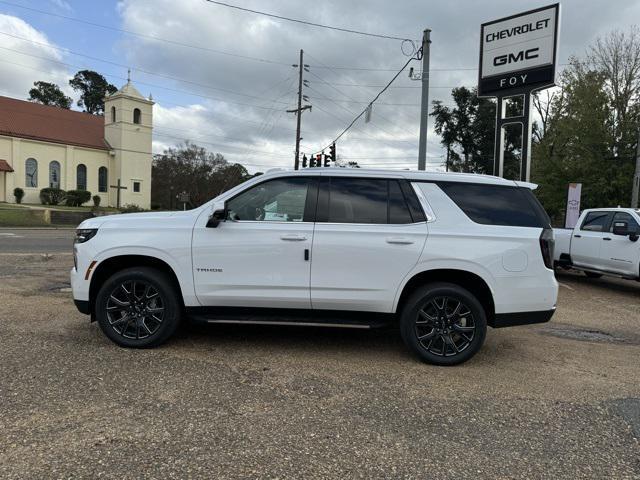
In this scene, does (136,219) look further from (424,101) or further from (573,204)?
(573,204)

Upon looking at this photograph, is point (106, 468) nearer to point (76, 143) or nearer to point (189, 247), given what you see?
point (189, 247)

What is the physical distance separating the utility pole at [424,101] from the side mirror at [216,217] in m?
12.0

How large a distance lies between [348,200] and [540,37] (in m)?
10.2

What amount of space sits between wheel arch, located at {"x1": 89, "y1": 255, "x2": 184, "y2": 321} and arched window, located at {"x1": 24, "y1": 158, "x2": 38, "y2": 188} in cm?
5548

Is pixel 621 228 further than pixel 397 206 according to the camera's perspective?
Yes

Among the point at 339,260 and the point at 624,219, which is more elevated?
the point at 624,219

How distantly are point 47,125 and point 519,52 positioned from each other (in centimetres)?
5560

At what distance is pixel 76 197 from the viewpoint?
54094mm

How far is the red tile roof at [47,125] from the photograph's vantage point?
174 feet

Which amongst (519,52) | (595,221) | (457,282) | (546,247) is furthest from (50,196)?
(546,247)

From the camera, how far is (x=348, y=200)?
5129mm

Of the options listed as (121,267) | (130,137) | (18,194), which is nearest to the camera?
(121,267)

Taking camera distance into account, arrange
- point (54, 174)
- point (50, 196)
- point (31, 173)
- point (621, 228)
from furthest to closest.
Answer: point (54, 174) < point (31, 173) < point (50, 196) < point (621, 228)

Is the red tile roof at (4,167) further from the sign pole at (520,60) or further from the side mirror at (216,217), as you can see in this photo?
the side mirror at (216,217)
